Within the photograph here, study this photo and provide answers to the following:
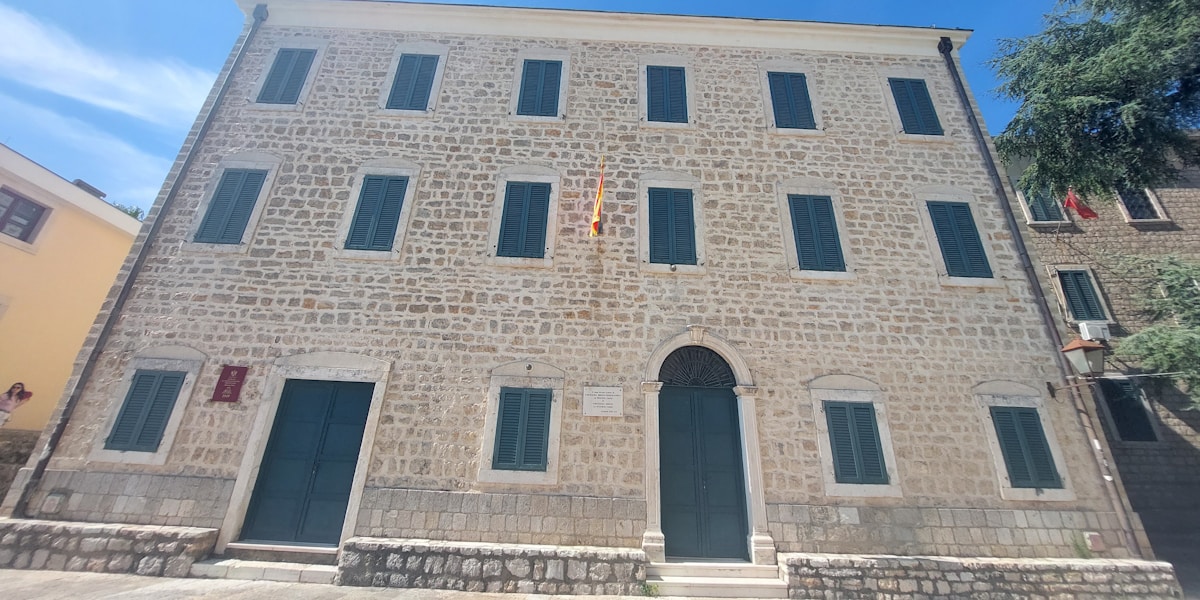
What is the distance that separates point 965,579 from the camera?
5.83m

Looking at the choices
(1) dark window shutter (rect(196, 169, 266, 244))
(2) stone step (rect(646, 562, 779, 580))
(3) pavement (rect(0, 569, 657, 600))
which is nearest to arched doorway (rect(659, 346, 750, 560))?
(2) stone step (rect(646, 562, 779, 580))

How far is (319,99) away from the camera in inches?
357

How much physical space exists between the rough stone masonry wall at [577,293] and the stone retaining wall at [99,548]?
51cm

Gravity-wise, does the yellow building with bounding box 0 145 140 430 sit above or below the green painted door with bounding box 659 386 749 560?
above

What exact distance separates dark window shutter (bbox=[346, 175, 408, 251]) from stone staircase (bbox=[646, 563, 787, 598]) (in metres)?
6.43

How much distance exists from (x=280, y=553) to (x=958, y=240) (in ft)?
37.7

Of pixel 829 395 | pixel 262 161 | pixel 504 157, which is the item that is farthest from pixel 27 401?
pixel 829 395

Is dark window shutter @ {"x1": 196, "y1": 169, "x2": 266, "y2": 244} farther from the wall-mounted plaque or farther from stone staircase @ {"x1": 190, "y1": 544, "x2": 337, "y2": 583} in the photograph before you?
stone staircase @ {"x1": 190, "y1": 544, "x2": 337, "y2": 583}

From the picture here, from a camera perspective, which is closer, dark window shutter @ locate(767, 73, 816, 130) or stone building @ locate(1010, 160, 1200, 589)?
dark window shutter @ locate(767, 73, 816, 130)

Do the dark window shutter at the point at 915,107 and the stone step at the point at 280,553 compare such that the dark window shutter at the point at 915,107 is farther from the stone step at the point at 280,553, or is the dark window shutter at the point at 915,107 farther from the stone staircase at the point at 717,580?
the stone step at the point at 280,553

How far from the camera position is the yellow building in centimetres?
993

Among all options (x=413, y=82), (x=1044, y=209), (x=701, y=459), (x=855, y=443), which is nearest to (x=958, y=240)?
(x=855, y=443)

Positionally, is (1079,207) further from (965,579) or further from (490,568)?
(490,568)

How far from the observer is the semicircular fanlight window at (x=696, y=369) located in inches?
291
